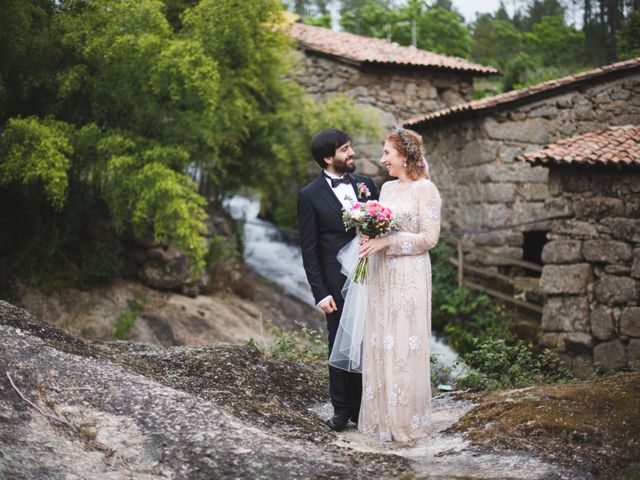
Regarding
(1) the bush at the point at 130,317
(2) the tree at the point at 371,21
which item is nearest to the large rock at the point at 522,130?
(1) the bush at the point at 130,317

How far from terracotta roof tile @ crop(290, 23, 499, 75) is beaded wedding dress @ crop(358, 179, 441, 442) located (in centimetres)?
1250

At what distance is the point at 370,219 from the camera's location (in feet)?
14.8

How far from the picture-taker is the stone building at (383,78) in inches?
671

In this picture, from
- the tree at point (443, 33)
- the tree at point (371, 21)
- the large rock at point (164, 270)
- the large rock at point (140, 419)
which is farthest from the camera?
the tree at point (371, 21)

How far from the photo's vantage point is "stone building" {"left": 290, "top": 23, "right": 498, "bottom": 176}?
671 inches

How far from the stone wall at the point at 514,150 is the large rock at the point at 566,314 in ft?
11.3

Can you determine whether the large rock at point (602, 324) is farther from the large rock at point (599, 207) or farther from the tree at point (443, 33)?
the tree at point (443, 33)

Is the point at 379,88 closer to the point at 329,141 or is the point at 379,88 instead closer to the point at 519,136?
the point at 519,136

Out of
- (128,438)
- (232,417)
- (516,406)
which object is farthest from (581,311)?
(128,438)

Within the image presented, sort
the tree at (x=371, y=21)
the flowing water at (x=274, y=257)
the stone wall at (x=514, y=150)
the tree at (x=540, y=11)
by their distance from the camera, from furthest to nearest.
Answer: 1. the tree at (x=371, y=21)
2. the tree at (x=540, y=11)
3. the flowing water at (x=274, y=257)
4. the stone wall at (x=514, y=150)

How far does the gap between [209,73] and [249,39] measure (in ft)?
6.10

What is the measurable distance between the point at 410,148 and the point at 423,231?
21.9 inches

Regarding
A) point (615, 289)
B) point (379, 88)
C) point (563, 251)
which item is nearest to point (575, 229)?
point (563, 251)

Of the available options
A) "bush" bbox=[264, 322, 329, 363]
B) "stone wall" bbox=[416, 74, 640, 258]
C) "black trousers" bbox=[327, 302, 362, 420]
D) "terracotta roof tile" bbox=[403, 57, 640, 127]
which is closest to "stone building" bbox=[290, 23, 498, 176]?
"stone wall" bbox=[416, 74, 640, 258]
